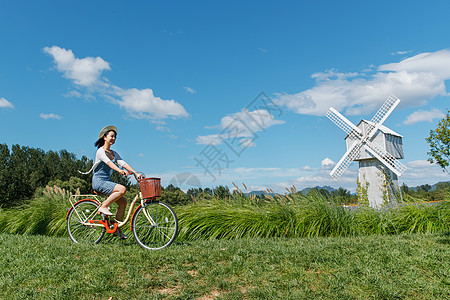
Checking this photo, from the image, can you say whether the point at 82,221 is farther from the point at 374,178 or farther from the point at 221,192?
the point at 374,178

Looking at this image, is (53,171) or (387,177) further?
(53,171)

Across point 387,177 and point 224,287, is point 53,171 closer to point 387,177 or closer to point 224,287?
Answer: point 387,177

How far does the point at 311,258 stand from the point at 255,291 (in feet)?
4.03

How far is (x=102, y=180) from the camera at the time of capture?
5328mm

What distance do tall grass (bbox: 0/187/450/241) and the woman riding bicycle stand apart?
1.65 meters

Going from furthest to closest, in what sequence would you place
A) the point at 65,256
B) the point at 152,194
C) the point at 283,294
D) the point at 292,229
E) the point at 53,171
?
the point at 53,171 < the point at 292,229 < the point at 152,194 < the point at 65,256 < the point at 283,294

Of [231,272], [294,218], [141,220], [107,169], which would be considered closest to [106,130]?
[107,169]

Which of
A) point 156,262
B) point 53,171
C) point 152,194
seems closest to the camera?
point 156,262

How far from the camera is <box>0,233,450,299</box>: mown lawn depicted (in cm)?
329

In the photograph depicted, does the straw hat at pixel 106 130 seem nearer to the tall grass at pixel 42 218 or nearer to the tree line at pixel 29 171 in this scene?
the tall grass at pixel 42 218

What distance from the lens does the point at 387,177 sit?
19.3 m

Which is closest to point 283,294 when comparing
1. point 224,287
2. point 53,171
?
point 224,287

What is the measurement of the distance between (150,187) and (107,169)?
108 centimetres

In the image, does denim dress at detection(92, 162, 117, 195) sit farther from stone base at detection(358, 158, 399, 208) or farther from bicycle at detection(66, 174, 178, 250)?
stone base at detection(358, 158, 399, 208)
